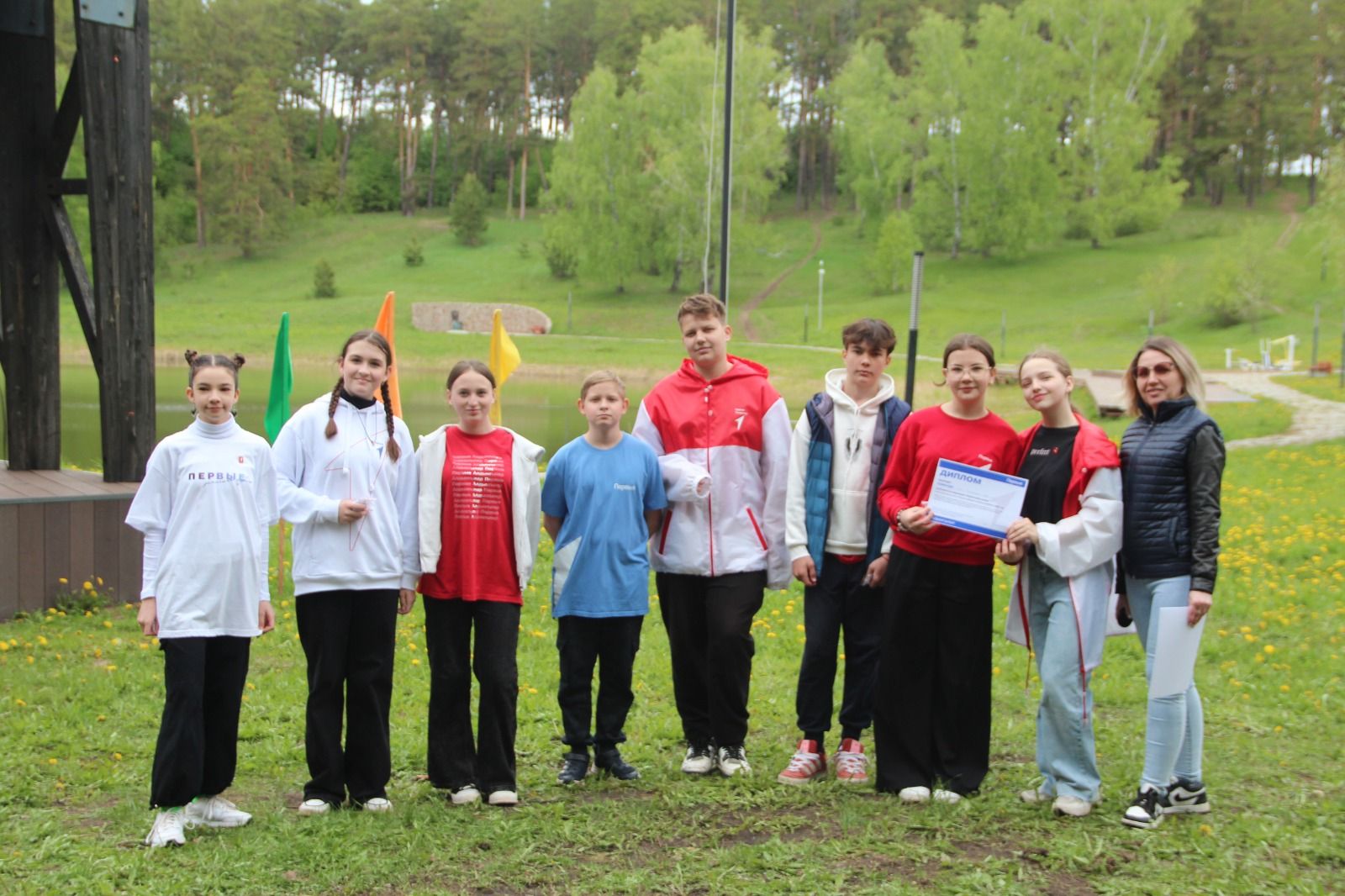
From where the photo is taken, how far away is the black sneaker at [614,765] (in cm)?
502

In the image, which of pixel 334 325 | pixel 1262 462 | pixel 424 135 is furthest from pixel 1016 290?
pixel 424 135

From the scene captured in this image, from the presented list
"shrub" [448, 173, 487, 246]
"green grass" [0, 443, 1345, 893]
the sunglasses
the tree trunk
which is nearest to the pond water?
"green grass" [0, 443, 1345, 893]

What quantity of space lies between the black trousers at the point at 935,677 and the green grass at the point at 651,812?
0.50 feet

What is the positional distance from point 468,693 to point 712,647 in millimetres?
956

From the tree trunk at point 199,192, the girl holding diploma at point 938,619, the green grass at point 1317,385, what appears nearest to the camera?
the girl holding diploma at point 938,619

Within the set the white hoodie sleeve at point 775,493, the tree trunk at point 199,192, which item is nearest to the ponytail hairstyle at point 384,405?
the white hoodie sleeve at point 775,493

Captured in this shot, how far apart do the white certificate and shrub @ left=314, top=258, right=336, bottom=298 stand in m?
49.9

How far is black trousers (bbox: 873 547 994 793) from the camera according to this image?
4.80 meters

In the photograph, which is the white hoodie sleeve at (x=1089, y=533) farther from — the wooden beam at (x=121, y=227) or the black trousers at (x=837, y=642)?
the wooden beam at (x=121, y=227)

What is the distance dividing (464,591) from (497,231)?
64.3 m

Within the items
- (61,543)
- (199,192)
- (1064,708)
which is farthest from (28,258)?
(199,192)

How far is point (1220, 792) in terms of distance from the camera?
4.87m

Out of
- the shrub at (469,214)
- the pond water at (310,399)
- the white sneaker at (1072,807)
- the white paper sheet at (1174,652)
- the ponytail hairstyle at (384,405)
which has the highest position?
the shrub at (469,214)

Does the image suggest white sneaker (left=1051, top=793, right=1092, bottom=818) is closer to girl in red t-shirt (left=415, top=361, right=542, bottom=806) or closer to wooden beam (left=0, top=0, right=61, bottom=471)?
girl in red t-shirt (left=415, top=361, right=542, bottom=806)
